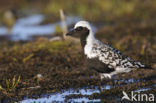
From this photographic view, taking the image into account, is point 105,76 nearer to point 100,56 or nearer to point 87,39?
point 100,56

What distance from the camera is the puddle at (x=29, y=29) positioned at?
853 inches

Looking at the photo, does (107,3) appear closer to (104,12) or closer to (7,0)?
(104,12)

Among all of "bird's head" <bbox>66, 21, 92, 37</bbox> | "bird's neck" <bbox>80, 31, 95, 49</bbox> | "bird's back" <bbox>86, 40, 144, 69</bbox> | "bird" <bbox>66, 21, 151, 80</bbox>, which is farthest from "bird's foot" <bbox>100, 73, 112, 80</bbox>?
"bird's head" <bbox>66, 21, 92, 37</bbox>

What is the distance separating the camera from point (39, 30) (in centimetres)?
2361

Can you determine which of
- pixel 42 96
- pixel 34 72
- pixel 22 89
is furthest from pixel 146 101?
pixel 34 72

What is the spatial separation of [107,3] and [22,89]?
749 inches

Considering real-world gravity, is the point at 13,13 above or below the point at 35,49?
above

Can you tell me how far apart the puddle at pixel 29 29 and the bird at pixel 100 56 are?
11.3 meters

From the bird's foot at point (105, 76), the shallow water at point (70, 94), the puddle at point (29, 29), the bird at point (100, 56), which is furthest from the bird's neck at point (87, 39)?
the puddle at point (29, 29)

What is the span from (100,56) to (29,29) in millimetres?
15548

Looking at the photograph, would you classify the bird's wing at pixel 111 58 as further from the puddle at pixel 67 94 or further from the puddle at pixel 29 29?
the puddle at pixel 29 29

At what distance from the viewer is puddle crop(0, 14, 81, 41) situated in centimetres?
2167

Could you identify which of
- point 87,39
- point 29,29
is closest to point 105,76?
point 87,39

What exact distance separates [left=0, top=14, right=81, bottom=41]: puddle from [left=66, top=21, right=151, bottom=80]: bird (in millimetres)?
11338
